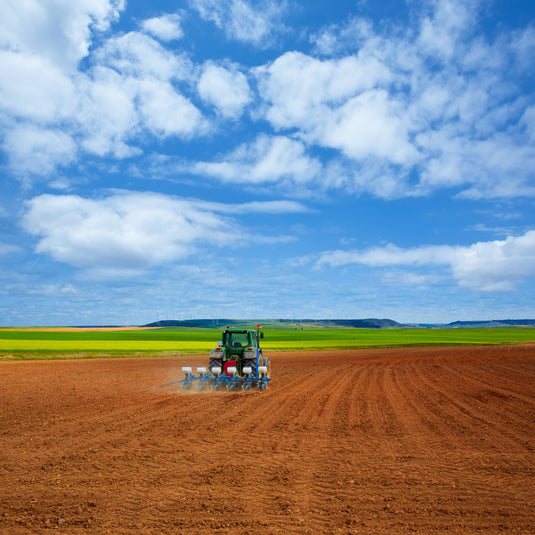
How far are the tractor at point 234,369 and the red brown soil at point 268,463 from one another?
168 centimetres

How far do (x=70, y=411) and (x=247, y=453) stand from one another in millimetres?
7749

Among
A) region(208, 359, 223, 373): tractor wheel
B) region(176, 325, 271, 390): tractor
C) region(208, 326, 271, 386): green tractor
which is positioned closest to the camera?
region(176, 325, 271, 390): tractor

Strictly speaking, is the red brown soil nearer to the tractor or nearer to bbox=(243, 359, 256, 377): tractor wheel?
the tractor

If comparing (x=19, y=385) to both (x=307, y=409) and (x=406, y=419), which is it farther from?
(x=406, y=419)

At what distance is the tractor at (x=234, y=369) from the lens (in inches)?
735

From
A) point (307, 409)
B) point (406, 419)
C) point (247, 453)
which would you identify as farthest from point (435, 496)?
point (307, 409)

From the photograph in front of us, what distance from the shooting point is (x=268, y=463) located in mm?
8820

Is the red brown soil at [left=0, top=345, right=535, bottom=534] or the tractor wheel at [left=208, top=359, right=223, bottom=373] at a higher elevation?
the tractor wheel at [left=208, top=359, right=223, bottom=373]

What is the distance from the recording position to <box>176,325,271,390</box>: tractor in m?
18.7

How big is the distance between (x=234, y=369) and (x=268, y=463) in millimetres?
9513

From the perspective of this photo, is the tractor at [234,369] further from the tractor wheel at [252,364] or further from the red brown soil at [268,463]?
the red brown soil at [268,463]

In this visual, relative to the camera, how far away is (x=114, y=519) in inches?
247

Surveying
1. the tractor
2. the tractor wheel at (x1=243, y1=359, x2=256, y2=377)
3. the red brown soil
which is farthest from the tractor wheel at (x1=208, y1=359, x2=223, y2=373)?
the red brown soil

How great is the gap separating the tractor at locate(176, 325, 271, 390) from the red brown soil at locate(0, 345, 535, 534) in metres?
1.68
